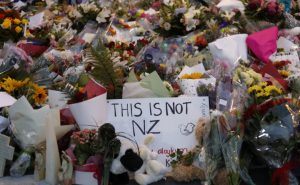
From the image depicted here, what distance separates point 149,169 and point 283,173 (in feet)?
1.98

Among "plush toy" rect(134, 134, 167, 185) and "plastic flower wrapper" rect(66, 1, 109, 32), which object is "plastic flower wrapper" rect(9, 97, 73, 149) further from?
"plastic flower wrapper" rect(66, 1, 109, 32)

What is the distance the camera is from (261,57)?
3.49 metres

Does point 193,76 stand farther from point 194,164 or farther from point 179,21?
point 179,21

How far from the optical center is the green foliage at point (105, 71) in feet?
8.56

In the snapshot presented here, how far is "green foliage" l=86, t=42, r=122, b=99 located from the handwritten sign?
6.8 inches

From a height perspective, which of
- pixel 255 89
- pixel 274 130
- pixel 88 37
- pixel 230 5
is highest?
pixel 230 5

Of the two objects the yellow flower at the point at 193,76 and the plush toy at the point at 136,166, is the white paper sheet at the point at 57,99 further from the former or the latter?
the yellow flower at the point at 193,76

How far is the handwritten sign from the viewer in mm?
2422

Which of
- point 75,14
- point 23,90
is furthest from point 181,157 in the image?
point 75,14

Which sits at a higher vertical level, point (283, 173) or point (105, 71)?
point (105, 71)

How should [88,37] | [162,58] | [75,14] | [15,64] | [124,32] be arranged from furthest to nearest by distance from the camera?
1. [75,14]
2. [124,32]
3. [88,37]
4. [162,58]
5. [15,64]

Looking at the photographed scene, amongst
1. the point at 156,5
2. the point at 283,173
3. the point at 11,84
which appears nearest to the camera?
the point at 283,173

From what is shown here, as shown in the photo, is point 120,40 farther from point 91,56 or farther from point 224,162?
point 224,162

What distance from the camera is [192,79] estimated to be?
2941 millimetres
